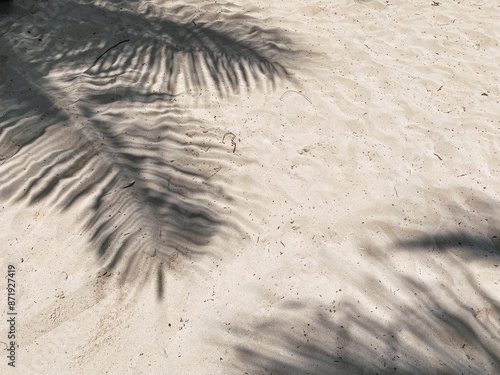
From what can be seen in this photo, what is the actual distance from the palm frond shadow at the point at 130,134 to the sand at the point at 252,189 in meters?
0.02

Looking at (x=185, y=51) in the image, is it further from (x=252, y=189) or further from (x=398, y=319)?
(x=398, y=319)

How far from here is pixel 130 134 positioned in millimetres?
3910

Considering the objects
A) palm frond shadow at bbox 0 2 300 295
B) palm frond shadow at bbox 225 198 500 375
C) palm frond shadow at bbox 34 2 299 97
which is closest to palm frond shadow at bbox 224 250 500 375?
palm frond shadow at bbox 225 198 500 375

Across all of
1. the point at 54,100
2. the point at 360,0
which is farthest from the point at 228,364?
the point at 360,0

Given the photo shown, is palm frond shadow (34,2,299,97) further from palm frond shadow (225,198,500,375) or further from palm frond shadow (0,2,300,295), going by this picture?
palm frond shadow (225,198,500,375)

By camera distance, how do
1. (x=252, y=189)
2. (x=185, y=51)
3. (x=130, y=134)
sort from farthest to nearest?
(x=185, y=51)
(x=130, y=134)
(x=252, y=189)

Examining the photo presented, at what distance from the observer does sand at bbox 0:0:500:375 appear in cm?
273

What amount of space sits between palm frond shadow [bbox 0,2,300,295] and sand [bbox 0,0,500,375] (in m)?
0.02

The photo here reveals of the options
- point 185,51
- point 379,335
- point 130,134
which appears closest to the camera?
point 379,335

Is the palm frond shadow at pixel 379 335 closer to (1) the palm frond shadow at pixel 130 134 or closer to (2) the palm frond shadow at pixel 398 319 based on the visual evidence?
(2) the palm frond shadow at pixel 398 319

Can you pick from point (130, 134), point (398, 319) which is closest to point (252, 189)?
point (130, 134)

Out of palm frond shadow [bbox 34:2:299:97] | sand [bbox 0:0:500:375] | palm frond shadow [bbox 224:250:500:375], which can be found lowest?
palm frond shadow [bbox 224:250:500:375]

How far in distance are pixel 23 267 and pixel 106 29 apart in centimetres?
312

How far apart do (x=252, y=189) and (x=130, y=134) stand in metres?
1.24
